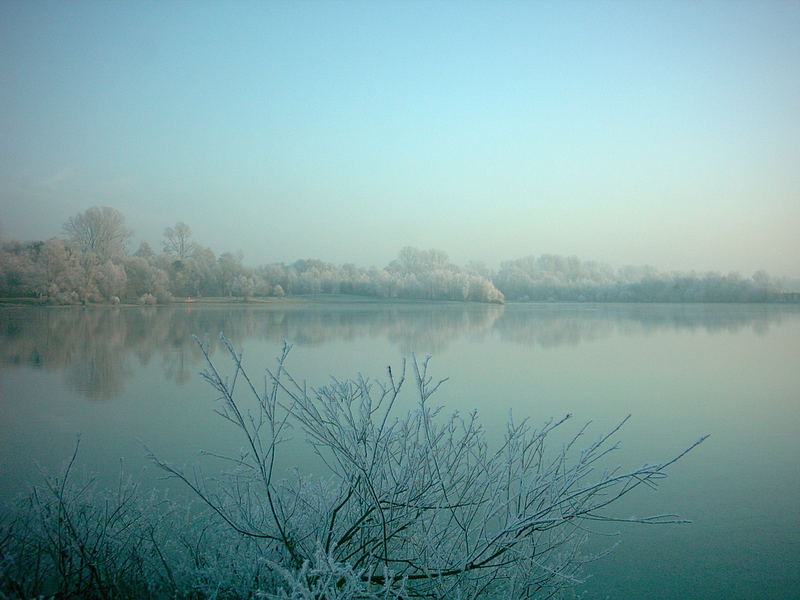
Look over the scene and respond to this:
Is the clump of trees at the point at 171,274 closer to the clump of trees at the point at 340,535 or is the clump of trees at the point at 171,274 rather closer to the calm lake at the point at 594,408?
the calm lake at the point at 594,408

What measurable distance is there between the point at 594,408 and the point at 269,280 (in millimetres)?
39995

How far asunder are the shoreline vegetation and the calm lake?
487 inches

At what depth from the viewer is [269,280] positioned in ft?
150

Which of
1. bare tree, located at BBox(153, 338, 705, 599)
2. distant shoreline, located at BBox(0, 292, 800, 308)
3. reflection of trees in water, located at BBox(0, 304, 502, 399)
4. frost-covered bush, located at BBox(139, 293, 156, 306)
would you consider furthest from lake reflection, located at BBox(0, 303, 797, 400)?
frost-covered bush, located at BBox(139, 293, 156, 306)

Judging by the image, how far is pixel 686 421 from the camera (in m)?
7.31

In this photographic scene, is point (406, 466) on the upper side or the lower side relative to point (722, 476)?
upper

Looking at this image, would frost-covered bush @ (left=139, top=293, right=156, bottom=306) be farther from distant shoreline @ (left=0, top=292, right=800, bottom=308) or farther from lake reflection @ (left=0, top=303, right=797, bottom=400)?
lake reflection @ (left=0, top=303, right=797, bottom=400)

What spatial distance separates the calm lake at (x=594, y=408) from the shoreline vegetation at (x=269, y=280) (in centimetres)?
1238

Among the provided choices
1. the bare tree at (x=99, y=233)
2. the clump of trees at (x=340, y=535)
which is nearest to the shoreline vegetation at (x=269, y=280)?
the bare tree at (x=99, y=233)

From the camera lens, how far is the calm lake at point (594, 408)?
380cm

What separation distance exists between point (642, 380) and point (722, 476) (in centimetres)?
516

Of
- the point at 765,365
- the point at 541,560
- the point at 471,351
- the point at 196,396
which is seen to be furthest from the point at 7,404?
the point at 765,365

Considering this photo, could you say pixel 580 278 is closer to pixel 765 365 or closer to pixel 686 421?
pixel 765 365

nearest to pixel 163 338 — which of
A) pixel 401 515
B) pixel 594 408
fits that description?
pixel 594 408
